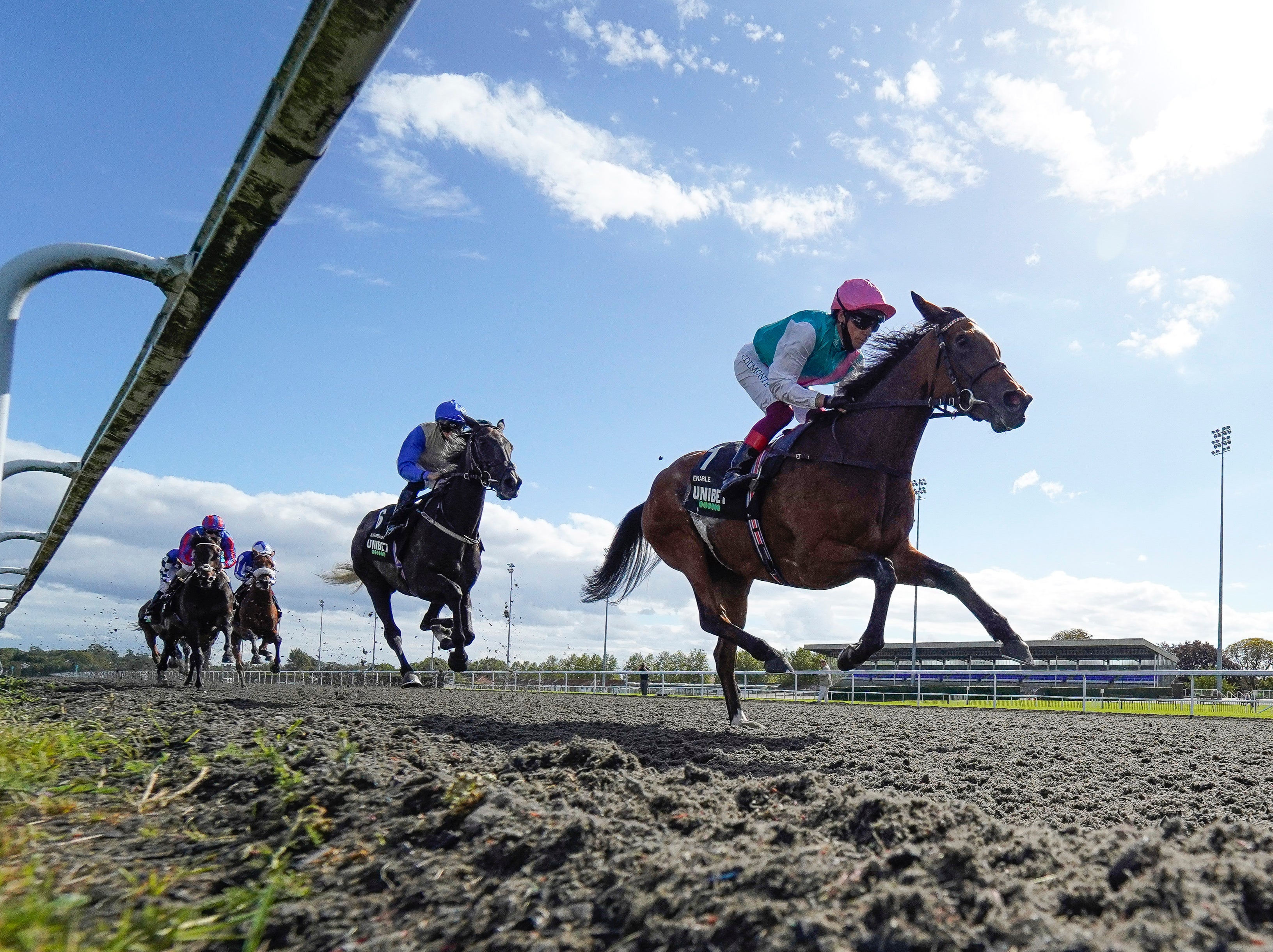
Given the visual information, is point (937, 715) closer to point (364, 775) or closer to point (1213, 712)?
point (364, 775)

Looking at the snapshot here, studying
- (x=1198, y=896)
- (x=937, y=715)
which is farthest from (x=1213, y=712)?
(x=1198, y=896)

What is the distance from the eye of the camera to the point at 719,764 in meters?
4.06

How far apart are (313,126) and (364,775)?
1.82 metres

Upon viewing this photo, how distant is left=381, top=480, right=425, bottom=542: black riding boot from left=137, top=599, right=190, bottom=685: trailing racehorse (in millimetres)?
6281

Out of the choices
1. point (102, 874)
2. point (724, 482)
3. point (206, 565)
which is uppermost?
point (724, 482)

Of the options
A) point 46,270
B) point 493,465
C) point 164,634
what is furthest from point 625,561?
point 164,634

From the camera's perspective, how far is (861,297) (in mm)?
6680

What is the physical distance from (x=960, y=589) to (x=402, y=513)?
23.2 ft

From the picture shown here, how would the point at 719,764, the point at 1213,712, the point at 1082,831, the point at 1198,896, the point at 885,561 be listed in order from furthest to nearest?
the point at 1213,712, the point at 885,561, the point at 719,764, the point at 1082,831, the point at 1198,896

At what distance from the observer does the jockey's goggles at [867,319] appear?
675cm

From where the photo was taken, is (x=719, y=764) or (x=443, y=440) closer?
(x=719, y=764)

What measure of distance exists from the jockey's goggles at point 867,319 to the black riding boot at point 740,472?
126 centimetres

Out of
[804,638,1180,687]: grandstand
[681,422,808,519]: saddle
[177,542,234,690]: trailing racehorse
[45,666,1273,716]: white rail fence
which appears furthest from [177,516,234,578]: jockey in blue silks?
[804,638,1180,687]: grandstand

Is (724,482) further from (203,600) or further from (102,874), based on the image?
(203,600)
